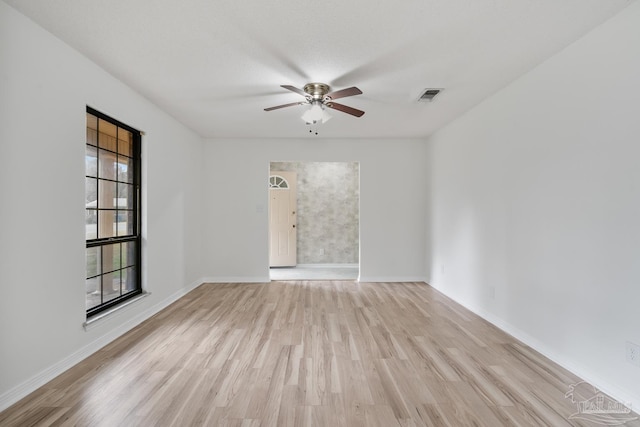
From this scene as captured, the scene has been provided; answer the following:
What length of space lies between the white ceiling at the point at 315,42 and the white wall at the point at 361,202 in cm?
169

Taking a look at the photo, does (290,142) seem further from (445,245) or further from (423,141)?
(445,245)

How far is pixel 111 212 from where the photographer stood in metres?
2.82

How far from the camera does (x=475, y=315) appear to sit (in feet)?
10.9

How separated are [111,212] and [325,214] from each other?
14.2 ft

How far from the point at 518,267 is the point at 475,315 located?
0.88 m

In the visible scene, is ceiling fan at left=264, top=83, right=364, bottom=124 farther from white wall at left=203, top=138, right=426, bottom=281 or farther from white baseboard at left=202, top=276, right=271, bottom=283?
white baseboard at left=202, top=276, right=271, bottom=283

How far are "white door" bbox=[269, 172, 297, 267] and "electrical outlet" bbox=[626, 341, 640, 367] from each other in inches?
208

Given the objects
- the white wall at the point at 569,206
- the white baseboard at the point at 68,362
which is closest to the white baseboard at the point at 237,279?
the white baseboard at the point at 68,362

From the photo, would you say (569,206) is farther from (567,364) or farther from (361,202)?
(361,202)

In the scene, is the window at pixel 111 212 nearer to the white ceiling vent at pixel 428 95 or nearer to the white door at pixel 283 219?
the white ceiling vent at pixel 428 95

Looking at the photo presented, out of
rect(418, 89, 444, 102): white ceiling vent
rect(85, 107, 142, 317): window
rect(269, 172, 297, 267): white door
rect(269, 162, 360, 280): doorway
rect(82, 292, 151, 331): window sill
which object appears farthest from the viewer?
rect(269, 162, 360, 280): doorway

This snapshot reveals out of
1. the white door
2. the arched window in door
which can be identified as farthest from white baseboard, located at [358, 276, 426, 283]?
the arched window in door

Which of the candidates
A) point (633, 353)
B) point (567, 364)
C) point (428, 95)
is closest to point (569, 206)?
point (633, 353)

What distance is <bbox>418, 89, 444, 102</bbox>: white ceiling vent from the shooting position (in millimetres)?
2990
